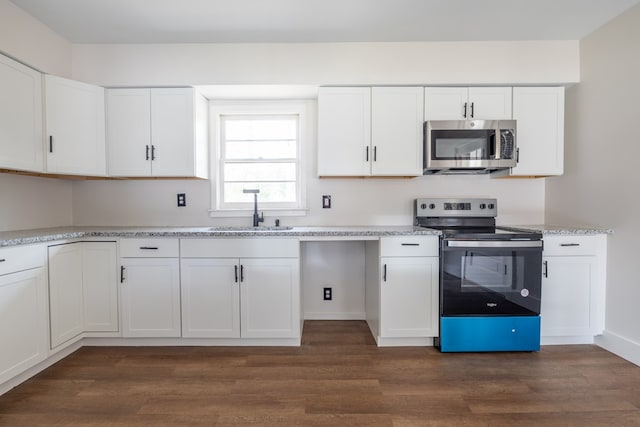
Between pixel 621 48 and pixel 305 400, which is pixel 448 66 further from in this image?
pixel 305 400

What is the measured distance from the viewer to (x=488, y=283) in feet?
7.63

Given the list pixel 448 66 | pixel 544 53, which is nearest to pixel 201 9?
pixel 448 66

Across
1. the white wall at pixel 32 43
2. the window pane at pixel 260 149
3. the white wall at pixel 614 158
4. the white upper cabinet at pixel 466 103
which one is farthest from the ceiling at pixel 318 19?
the window pane at pixel 260 149

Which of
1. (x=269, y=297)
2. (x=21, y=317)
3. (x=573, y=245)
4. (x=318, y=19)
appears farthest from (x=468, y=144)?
(x=21, y=317)

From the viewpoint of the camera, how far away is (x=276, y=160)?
9.89 ft

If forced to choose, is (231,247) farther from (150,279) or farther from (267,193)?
(267,193)

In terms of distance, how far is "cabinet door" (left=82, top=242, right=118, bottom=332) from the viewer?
237 centimetres

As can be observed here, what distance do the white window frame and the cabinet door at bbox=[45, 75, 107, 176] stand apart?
892mm

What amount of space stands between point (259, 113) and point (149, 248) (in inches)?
61.5

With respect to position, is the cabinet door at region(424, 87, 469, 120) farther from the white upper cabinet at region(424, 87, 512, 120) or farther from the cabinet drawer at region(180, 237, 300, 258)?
the cabinet drawer at region(180, 237, 300, 258)

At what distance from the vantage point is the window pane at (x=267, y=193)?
3043mm

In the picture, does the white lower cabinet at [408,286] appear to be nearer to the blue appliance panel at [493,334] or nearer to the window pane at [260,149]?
the blue appliance panel at [493,334]

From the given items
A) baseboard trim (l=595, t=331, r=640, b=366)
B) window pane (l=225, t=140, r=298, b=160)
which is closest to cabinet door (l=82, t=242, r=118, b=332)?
window pane (l=225, t=140, r=298, b=160)

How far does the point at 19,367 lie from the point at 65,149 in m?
1.53
